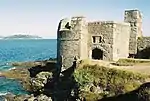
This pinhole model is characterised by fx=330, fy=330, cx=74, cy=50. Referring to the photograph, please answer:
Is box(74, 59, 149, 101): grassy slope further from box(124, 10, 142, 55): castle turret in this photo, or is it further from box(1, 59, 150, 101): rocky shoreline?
box(124, 10, 142, 55): castle turret

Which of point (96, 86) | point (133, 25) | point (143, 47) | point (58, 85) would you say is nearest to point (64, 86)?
point (58, 85)

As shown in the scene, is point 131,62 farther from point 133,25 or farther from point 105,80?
point 133,25

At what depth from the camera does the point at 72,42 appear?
145ft

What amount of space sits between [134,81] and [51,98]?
1270 centimetres

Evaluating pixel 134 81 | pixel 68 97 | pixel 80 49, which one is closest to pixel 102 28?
pixel 80 49

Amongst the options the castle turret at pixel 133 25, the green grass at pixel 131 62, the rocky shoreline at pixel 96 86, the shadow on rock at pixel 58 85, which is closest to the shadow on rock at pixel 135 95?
the rocky shoreline at pixel 96 86

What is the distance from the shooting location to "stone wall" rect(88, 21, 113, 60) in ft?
150

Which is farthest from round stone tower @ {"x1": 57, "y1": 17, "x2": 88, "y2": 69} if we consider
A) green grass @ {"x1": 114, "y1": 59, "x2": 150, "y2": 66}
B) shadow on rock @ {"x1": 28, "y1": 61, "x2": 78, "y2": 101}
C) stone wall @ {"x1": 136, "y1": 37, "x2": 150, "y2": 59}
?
stone wall @ {"x1": 136, "y1": 37, "x2": 150, "y2": 59}

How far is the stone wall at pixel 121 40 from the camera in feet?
152

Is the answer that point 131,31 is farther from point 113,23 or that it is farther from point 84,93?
point 84,93

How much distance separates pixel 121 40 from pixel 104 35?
3681mm

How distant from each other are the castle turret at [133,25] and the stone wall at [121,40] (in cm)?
139

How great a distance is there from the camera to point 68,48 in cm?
4422

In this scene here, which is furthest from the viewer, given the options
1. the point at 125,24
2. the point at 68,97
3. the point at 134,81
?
the point at 125,24
